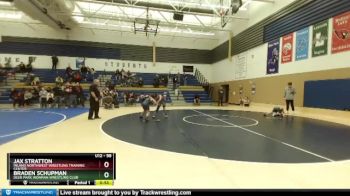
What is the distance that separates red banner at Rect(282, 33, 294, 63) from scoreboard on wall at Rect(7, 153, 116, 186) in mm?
13233

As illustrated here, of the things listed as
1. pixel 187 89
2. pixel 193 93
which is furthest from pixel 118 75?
pixel 193 93

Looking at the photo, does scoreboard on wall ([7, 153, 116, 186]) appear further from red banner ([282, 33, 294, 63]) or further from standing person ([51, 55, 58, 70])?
standing person ([51, 55, 58, 70])

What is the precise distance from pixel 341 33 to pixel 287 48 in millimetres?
3303

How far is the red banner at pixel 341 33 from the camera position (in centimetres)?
969

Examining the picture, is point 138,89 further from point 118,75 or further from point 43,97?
point 43,97

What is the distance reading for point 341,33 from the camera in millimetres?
9953

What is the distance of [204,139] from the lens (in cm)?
527

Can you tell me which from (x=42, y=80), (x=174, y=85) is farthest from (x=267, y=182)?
(x=42, y=80)

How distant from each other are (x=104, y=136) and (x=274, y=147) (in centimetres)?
367

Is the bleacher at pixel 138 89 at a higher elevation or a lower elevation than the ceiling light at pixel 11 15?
lower

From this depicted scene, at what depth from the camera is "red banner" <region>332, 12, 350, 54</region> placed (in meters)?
9.69

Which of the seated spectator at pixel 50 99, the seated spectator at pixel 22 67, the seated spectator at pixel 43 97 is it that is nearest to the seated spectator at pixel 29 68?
the seated spectator at pixel 22 67

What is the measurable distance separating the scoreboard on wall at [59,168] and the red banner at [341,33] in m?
11.1

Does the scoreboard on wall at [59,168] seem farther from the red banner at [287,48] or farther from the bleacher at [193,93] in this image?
the bleacher at [193,93]
